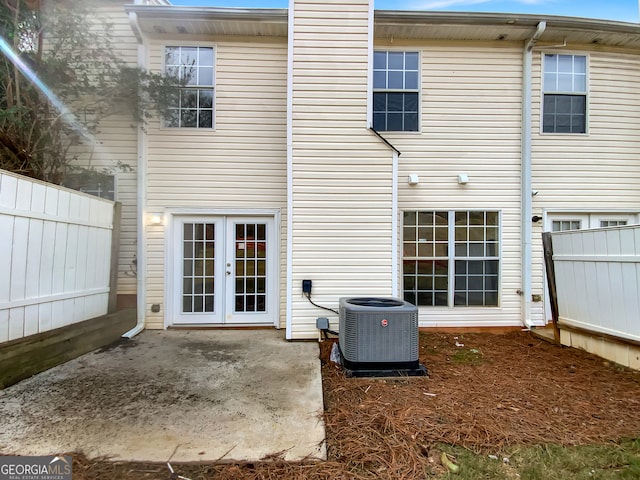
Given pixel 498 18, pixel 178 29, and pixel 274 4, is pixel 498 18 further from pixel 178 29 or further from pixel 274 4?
pixel 178 29

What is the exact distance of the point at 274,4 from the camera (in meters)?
5.28

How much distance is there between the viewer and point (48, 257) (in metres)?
3.81

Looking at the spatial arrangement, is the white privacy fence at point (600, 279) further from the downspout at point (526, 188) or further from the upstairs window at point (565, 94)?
the upstairs window at point (565, 94)

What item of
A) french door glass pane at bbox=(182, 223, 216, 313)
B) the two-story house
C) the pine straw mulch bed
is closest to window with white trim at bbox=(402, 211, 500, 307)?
the two-story house

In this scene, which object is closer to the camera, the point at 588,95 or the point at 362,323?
the point at 362,323

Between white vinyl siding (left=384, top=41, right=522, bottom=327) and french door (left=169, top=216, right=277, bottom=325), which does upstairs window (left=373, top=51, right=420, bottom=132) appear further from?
french door (left=169, top=216, right=277, bottom=325)

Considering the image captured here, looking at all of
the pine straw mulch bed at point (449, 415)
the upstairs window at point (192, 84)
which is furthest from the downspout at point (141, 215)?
the pine straw mulch bed at point (449, 415)

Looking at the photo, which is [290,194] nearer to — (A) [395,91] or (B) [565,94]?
(A) [395,91]

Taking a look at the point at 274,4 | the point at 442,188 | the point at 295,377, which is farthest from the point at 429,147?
the point at 295,377

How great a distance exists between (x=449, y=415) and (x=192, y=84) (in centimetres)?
588

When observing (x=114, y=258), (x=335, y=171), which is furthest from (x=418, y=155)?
(x=114, y=258)

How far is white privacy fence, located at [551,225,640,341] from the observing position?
367 cm

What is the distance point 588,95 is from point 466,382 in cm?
558

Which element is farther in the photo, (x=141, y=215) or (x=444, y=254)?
(x=444, y=254)
